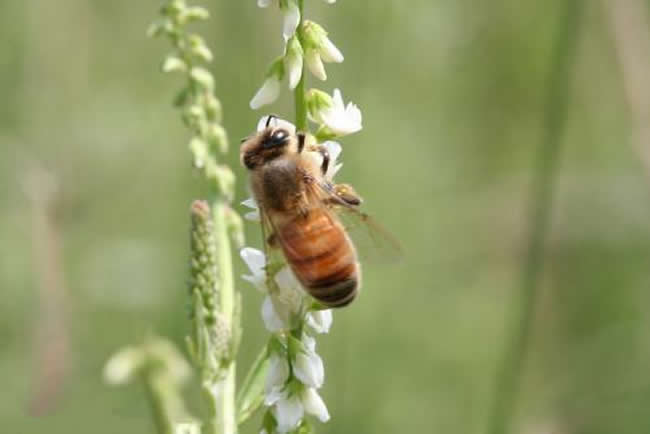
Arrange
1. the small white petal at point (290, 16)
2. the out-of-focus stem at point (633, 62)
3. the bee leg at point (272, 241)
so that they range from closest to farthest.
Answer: the small white petal at point (290, 16) → the bee leg at point (272, 241) → the out-of-focus stem at point (633, 62)

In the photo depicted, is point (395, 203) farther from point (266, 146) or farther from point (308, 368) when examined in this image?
point (308, 368)

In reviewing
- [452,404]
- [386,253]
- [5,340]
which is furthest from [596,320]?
[386,253]

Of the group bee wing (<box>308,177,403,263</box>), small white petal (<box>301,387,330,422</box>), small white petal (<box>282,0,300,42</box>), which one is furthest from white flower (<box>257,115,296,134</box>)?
small white petal (<box>301,387,330,422</box>)

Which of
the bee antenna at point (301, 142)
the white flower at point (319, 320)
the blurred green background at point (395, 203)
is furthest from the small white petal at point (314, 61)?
the blurred green background at point (395, 203)

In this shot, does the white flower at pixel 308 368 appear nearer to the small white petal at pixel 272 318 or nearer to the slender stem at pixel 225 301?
the small white petal at pixel 272 318

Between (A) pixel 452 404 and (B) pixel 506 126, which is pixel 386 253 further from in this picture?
(B) pixel 506 126

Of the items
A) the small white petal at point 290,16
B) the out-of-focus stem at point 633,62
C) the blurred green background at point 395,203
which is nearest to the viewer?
the small white petal at point 290,16

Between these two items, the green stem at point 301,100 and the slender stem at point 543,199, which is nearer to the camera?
the green stem at point 301,100
